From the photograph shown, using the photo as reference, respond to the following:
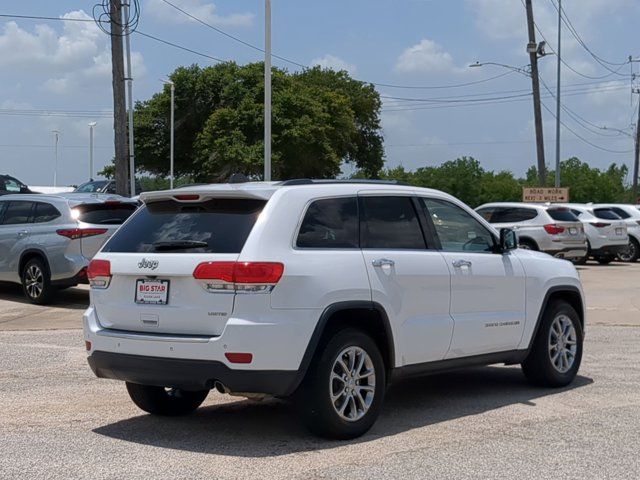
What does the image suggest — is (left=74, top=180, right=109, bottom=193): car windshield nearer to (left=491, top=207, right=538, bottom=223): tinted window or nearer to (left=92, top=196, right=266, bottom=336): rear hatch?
(left=491, top=207, right=538, bottom=223): tinted window

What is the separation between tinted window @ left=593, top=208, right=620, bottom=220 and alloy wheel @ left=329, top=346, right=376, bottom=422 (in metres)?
22.6

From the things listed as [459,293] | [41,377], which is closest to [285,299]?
[459,293]

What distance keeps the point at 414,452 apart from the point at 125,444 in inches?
76.0

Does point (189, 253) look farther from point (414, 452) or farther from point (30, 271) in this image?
point (30, 271)

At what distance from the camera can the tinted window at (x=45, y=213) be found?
15.8 m

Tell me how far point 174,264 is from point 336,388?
137 cm

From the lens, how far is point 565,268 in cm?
914

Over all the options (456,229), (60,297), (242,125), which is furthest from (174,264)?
(242,125)

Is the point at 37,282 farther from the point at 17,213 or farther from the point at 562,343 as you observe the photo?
the point at 562,343

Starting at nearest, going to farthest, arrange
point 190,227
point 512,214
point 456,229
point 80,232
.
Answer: point 190,227 < point 456,229 < point 80,232 < point 512,214

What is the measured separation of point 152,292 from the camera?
6.79 meters

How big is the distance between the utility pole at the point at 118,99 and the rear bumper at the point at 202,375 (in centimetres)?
1672

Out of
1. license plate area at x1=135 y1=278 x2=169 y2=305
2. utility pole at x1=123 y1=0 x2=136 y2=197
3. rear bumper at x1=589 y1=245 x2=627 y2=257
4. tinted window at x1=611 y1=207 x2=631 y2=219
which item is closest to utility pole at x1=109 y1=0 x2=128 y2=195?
utility pole at x1=123 y1=0 x2=136 y2=197

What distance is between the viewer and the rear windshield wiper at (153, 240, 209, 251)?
6742 mm
